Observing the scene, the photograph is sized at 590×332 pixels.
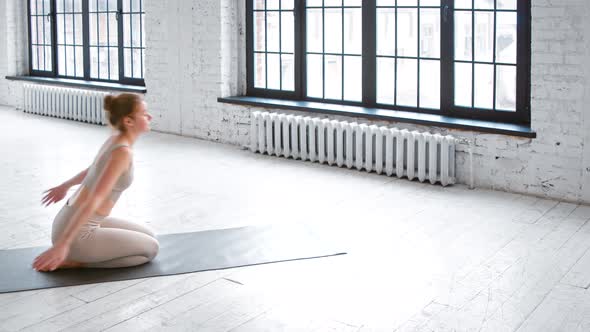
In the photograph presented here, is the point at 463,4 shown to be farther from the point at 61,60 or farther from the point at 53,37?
the point at 53,37

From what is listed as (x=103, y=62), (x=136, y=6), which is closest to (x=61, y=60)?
(x=103, y=62)

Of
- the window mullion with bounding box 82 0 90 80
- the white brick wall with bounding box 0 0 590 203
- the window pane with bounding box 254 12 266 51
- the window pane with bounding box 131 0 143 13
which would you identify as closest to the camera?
the white brick wall with bounding box 0 0 590 203

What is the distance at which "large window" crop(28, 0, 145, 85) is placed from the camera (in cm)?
1123

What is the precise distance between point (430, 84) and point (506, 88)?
868 millimetres

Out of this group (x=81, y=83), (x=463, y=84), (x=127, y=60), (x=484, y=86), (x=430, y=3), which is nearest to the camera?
(x=484, y=86)

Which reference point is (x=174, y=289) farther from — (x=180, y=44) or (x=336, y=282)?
(x=180, y=44)

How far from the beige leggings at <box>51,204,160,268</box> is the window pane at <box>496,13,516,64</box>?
390 cm

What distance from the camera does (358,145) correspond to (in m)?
7.95

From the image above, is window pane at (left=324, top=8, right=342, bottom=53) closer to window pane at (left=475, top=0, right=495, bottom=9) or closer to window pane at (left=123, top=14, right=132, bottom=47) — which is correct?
window pane at (left=475, top=0, right=495, bottom=9)

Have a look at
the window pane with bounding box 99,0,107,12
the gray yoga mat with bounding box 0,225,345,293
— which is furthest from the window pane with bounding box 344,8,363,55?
the window pane with bounding box 99,0,107,12

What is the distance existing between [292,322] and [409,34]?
4.55 m

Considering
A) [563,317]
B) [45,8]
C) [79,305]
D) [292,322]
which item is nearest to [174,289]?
[79,305]

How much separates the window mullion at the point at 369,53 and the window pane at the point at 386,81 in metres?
0.04

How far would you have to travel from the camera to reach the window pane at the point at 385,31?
319 inches
